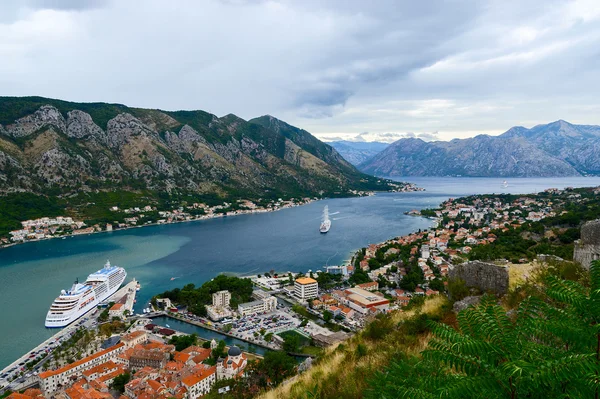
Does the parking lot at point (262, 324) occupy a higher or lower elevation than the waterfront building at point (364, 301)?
lower

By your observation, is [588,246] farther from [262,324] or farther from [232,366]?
[262,324]

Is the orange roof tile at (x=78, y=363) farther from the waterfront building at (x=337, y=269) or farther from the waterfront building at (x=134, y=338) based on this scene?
the waterfront building at (x=337, y=269)

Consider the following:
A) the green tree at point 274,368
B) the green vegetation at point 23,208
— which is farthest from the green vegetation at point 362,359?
the green vegetation at point 23,208

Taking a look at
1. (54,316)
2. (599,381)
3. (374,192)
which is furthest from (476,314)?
(374,192)

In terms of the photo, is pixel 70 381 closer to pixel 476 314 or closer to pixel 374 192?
pixel 476 314

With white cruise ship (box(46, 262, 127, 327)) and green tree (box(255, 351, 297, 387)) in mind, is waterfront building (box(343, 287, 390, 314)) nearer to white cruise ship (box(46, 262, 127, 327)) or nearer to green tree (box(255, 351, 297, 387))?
green tree (box(255, 351, 297, 387))

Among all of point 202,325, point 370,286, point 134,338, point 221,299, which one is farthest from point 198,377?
point 370,286
